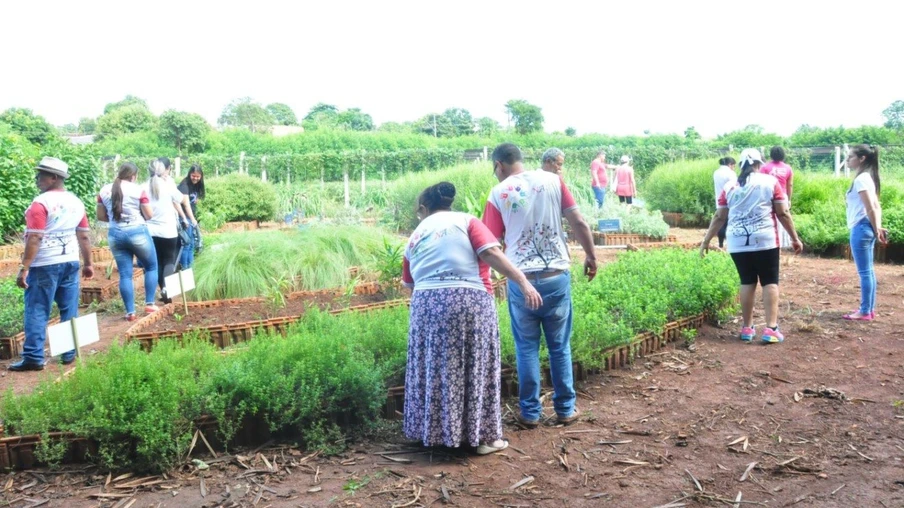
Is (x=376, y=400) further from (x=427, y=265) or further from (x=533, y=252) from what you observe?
(x=533, y=252)

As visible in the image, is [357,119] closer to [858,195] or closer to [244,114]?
[244,114]

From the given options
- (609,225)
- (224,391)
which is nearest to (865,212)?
(609,225)

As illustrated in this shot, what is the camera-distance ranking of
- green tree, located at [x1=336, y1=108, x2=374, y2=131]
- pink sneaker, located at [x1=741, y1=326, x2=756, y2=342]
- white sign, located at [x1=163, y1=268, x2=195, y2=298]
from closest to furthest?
pink sneaker, located at [x1=741, y1=326, x2=756, y2=342], white sign, located at [x1=163, y1=268, x2=195, y2=298], green tree, located at [x1=336, y1=108, x2=374, y2=131]

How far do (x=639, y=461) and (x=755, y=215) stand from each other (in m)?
2.88

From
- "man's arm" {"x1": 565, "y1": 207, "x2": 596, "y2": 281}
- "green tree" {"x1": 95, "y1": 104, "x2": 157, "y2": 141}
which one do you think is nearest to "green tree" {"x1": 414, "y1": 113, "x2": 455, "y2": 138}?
"green tree" {"x1": 95, "y1": 104, "x2": 157, "y2": 141}

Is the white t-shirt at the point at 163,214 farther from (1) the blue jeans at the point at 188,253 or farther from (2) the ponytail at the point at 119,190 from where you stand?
(1) the blue jeans at the point at 188,253

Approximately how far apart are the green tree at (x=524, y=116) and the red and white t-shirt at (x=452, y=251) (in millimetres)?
44863

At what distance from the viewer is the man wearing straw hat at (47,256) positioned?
234 inches

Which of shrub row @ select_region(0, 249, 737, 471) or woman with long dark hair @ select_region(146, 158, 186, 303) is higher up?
woman with long dark hair @ select_region(146, 158, 186, 303)

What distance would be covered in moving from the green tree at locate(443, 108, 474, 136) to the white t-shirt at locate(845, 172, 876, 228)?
51.6 meters

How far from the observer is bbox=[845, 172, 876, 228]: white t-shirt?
267 inches

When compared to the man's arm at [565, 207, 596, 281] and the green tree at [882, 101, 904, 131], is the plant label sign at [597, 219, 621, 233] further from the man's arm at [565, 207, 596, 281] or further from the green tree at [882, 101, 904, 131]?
the green tree at [882, 101, 904, 131]

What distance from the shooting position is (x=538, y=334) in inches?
182

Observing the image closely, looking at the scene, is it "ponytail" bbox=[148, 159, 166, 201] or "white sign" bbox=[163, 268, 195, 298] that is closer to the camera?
"white sign" bbox=[163, 268, 195, 298]
